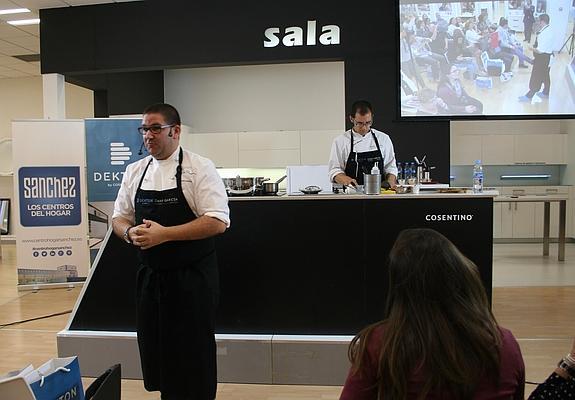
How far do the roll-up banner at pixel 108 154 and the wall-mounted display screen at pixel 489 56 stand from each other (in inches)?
115

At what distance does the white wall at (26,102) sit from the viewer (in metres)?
9.19

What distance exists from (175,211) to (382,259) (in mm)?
1300

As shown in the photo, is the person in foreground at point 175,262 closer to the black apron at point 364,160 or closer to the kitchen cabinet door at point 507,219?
the black apron at point 364,160

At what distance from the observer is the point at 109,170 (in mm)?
5246

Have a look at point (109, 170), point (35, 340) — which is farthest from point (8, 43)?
point (35, 340)

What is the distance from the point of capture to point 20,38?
6.80 meters

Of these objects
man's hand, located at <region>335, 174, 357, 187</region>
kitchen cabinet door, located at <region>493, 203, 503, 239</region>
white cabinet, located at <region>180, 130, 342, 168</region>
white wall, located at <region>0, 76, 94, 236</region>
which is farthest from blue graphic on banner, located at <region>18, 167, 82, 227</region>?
kitchen cabinet door, located at <region>493, 203, 503, 239</region>

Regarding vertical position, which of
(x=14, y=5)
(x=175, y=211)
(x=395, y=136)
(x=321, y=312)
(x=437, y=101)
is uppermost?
(x=14, y=5)

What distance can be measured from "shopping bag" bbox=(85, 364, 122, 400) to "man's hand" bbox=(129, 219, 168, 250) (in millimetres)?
481

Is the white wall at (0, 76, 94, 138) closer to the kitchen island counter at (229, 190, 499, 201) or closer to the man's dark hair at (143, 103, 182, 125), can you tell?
the kitchen island counter at (229, 190, 499, 201)

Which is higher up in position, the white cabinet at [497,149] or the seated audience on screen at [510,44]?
the seated audience on screen at [510,44]

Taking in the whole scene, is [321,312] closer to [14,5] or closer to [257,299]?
[257,299]

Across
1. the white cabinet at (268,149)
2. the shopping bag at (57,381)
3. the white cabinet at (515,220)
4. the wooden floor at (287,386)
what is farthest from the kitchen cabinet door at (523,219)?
the shopping bag at (57,381)

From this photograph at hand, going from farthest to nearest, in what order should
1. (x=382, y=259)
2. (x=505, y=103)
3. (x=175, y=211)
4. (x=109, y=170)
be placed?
(x=109, y=170), (x=505, y=103), (x=382, y=259), (x=175, y=211)
